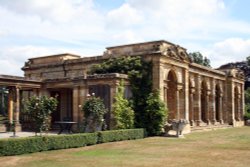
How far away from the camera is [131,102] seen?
27.9 m

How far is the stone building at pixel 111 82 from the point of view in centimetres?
2756

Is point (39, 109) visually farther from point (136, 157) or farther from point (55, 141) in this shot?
point (136, 157)

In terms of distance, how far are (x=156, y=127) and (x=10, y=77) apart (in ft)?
36.3

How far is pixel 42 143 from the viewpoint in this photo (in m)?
18.1

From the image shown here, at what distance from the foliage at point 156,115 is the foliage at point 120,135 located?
1.69 m

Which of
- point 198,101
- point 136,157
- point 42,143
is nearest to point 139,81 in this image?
point 198,101

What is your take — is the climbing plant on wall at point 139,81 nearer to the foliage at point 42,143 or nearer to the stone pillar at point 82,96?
the stone pillar at point 82,96

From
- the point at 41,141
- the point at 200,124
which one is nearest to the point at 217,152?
the point at 41,141

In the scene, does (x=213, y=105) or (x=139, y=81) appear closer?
(x=139, y=81)

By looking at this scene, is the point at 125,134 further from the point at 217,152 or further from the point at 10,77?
the point at 10,77

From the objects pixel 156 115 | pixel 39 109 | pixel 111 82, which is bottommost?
pixel 156 115

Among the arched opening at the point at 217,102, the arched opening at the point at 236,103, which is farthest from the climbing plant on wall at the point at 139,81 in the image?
the arched opening at the point at 236,103

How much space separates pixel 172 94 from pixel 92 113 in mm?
10478

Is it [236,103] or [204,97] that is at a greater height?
[204,97]
